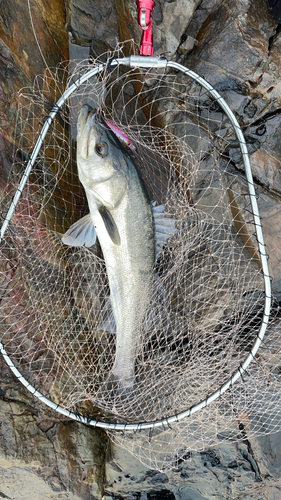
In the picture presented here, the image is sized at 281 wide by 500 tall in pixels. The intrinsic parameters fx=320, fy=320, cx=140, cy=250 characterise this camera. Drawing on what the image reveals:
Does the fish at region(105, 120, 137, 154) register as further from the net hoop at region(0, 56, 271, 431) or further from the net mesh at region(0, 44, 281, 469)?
the net hoop at region(0, 56, 271, 431)

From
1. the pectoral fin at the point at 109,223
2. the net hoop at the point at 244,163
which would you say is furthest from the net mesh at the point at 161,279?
the pectoral fin at the point at 109,223

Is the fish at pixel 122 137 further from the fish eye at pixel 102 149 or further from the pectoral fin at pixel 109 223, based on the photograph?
the pectoral fin at pixel 109 223

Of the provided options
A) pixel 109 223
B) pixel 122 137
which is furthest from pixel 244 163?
pixel 109 223

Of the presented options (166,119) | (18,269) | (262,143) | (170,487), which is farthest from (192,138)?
(170,487)

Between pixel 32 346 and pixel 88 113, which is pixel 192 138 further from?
pixel 32 346

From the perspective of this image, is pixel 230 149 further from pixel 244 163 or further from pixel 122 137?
pixel 122 137

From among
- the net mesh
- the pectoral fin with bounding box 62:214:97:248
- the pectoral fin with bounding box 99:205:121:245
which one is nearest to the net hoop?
the net mesh
